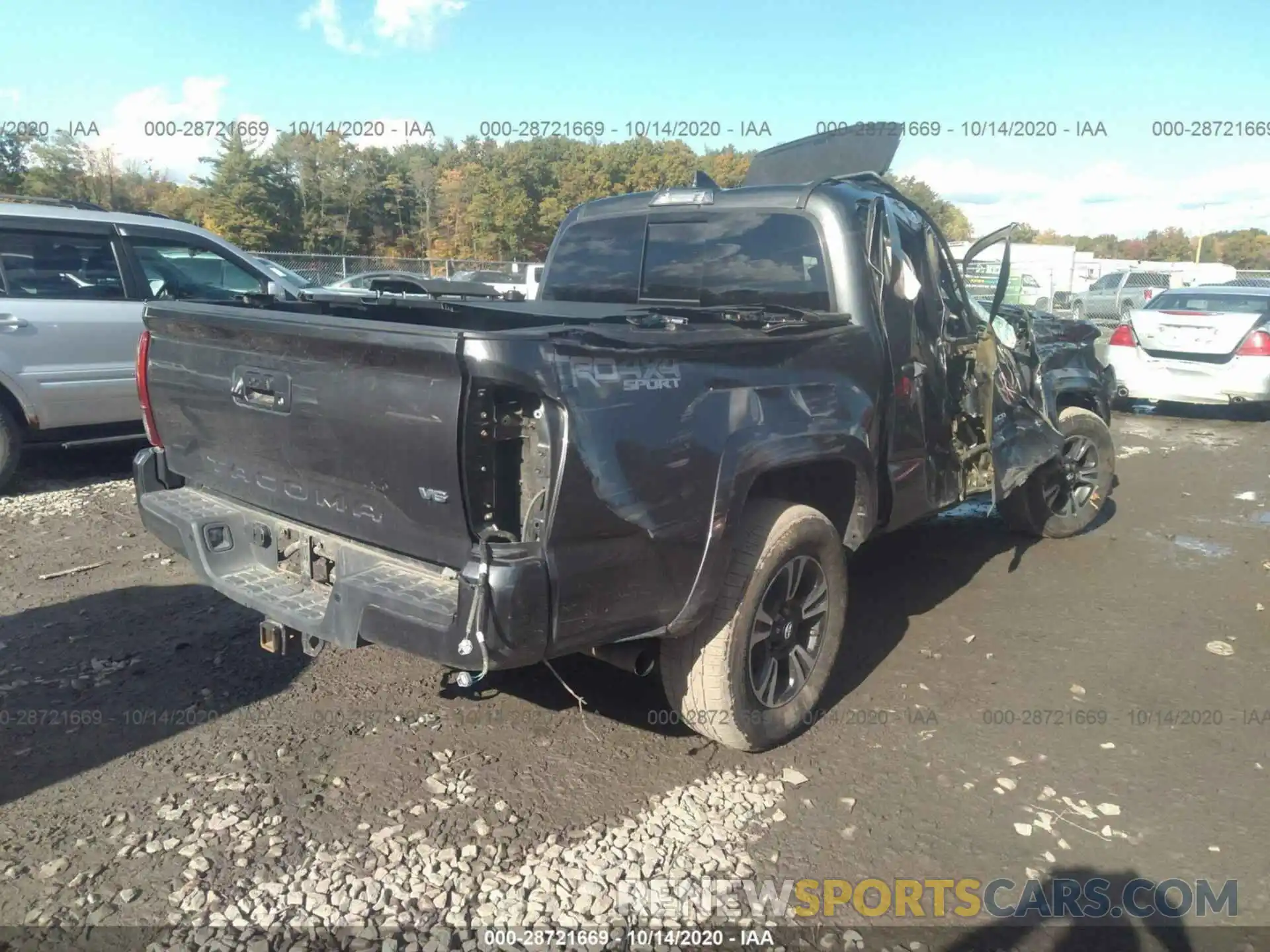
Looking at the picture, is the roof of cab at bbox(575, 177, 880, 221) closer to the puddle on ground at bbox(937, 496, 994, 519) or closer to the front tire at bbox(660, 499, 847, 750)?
the front tire at bbox(660, 499, 847, 750)

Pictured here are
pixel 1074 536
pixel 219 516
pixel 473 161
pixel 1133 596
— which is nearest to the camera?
pixel 219 516

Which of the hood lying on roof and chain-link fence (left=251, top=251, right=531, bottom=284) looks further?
chain-link fence (left=251, top=251, right=531, bottom=284)

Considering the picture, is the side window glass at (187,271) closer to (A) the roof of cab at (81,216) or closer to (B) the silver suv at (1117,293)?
(A) the roof of cab at (81,216)

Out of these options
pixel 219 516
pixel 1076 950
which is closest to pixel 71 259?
pixel 219 516

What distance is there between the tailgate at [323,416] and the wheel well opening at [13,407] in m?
3.71

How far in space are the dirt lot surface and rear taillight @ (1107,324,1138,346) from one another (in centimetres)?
714

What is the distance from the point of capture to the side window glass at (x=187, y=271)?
6.93 metres

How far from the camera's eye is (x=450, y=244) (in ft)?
154

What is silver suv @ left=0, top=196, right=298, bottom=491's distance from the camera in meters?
6.30

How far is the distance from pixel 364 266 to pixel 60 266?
18.4m

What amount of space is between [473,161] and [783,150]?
50.3 m

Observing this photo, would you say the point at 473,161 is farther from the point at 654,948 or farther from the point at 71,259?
the point at 654,948

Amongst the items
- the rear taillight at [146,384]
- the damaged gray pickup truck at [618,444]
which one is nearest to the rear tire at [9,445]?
the damaged gray pickup truck at [618,444]

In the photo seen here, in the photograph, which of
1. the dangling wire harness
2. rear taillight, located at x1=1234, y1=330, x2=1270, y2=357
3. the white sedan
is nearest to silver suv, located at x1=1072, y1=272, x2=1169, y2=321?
the white sedan
